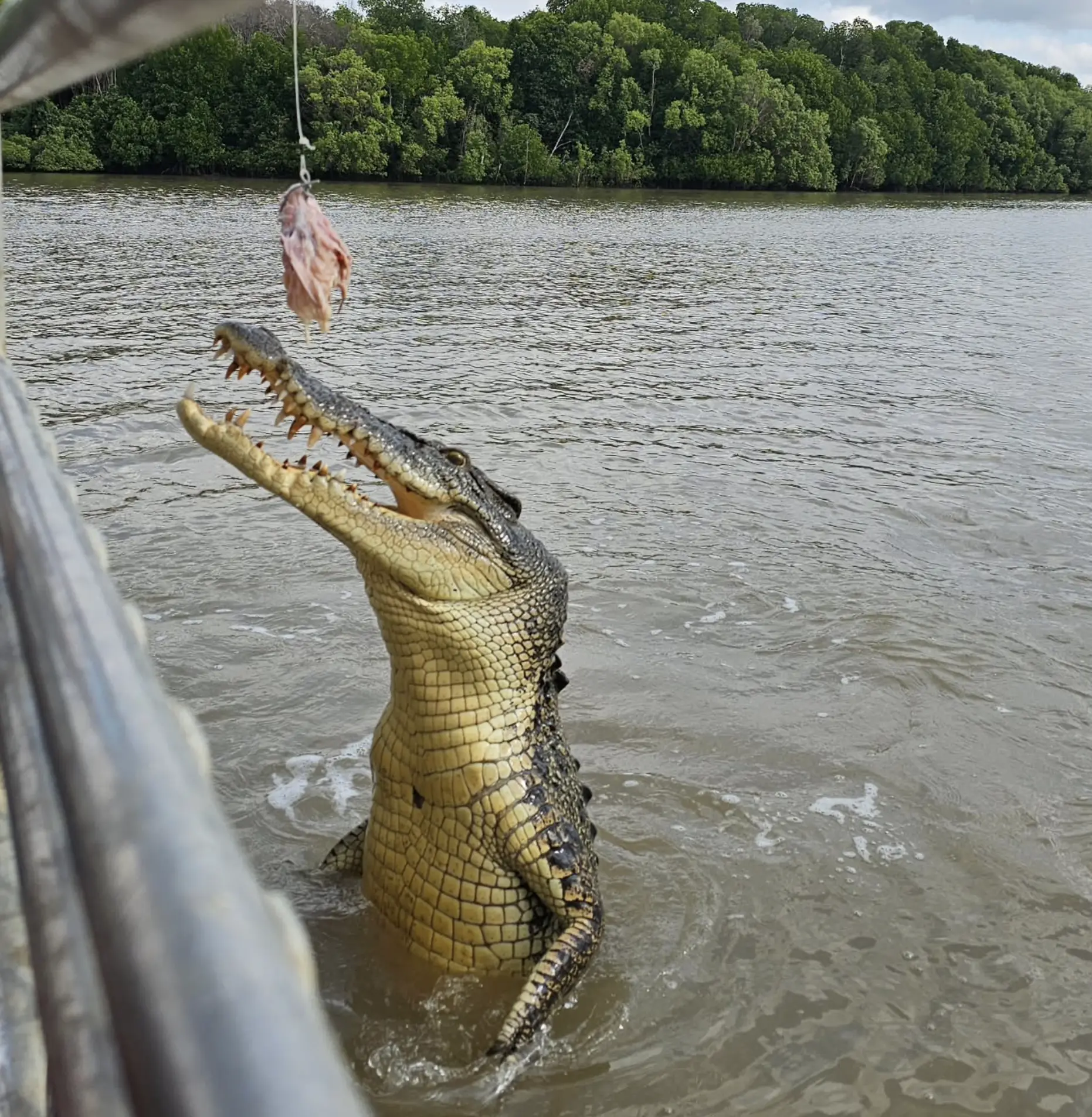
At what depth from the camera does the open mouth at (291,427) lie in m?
2.78

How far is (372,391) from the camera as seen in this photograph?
11.0 metres

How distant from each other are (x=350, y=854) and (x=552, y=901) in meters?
0.89

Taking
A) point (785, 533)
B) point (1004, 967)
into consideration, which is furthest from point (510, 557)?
point (785, 533)

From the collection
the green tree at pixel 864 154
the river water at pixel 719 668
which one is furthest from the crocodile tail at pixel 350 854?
the green tree at pixel 864 154

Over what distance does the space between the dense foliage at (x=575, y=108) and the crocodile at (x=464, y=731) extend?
125 ft

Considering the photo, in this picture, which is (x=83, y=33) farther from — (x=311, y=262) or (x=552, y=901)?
(x=552, y=901)

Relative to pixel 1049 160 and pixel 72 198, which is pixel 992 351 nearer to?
pixel 72 198

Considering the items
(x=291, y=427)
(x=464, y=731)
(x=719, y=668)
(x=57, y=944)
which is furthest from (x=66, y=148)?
(x=57, y=944)

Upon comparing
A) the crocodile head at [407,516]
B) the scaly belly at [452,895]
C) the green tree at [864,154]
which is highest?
the green tree at [864,154]

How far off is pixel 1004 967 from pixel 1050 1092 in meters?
0.51

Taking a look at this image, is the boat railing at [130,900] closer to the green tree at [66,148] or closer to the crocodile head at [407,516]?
the crocodile head at [407,516]

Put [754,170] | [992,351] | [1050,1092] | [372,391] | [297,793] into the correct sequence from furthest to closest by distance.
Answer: [754,170]
[992,351]
[372,391]
[297,793]
[1050,1092]

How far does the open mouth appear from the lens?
278 cm

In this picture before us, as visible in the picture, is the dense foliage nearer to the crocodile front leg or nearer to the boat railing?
the crocodile front leg
